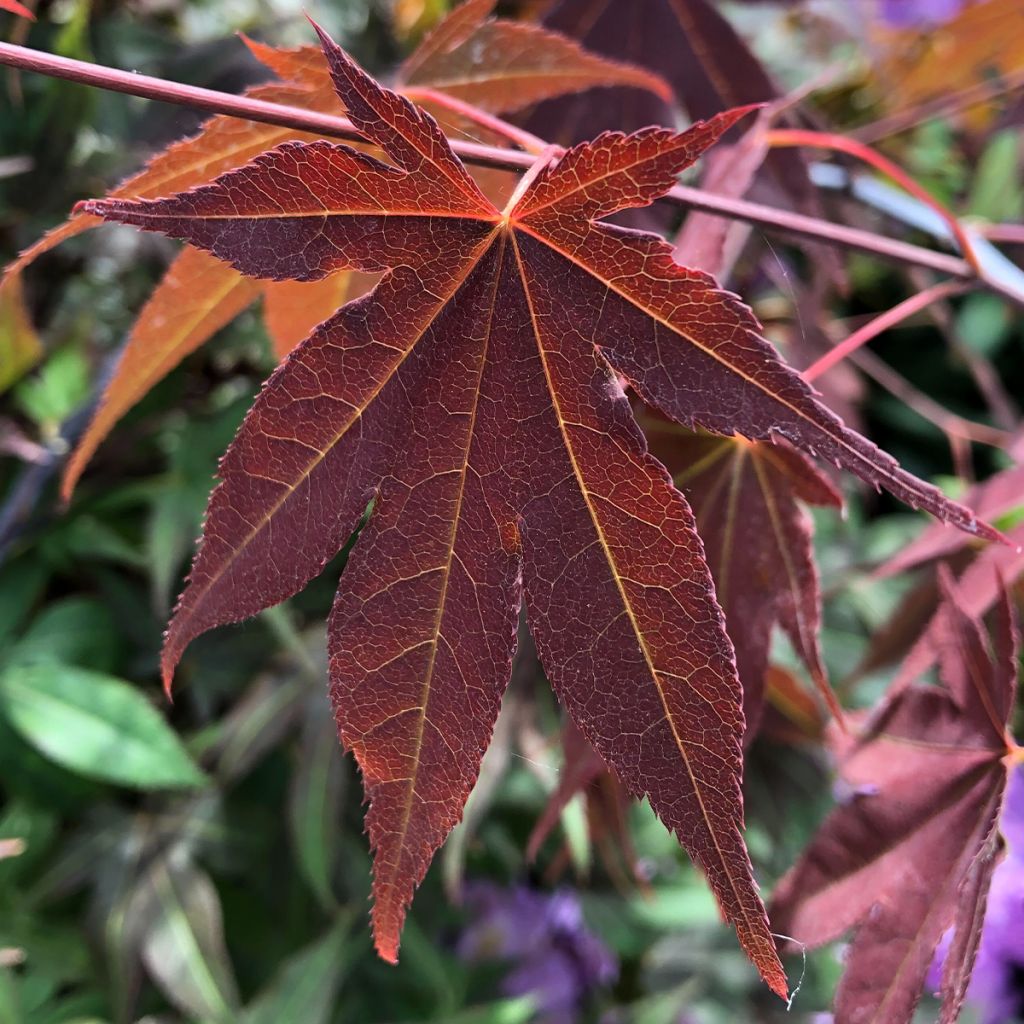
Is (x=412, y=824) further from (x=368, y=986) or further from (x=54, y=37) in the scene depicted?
(x=54, y=37)

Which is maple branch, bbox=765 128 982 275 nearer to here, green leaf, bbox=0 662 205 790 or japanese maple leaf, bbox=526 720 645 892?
japanese maple leaf, bbox=526 720 645 892

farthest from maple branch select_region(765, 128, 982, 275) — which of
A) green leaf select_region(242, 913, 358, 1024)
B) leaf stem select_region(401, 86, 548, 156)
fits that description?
green leaf select_region(242, 913, 358, 1024)

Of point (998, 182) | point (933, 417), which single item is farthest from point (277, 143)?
point (998, 182)

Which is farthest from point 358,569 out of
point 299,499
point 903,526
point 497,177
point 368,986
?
point 903,526

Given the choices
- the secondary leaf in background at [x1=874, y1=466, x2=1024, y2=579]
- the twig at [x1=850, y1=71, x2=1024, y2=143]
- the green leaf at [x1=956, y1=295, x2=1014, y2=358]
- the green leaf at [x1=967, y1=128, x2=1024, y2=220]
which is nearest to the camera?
the secondary leaf in background at [x1=874, y1=466, x2=1024, y2=579]

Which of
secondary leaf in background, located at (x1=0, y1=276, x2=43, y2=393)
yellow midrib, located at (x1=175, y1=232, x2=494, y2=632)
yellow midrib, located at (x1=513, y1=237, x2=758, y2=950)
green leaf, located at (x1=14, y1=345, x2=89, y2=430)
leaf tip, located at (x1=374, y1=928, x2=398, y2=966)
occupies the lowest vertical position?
leaf tip, located at (x1=374, y1=928, x2=398, y2=966)

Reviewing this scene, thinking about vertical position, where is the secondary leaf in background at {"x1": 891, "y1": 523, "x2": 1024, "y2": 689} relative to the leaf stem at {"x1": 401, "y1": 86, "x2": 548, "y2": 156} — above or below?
below

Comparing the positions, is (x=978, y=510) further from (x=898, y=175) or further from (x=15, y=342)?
(x=15, y=342)

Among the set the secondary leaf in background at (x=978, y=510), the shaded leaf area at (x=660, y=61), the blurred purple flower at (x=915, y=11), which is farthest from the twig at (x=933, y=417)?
the blurred purple flower at (x=915, y=11)
